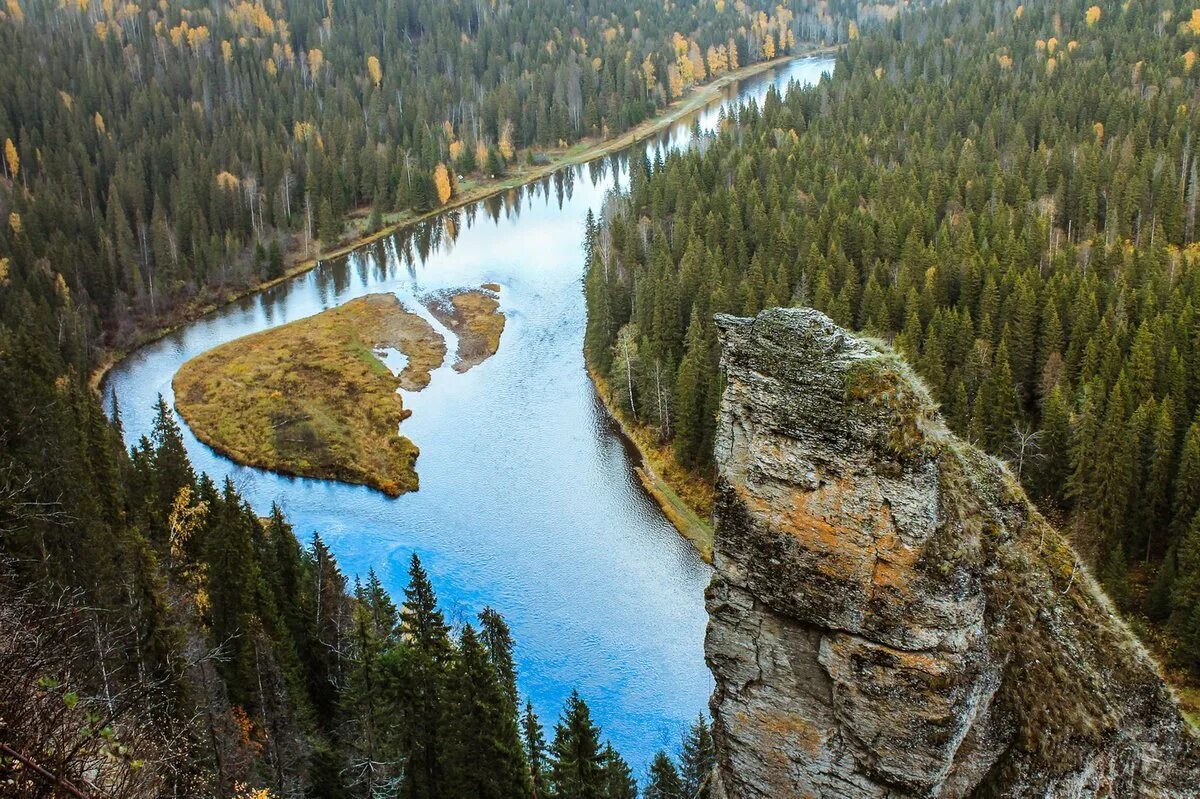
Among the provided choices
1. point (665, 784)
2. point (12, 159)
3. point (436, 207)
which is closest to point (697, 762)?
point (665, 784)

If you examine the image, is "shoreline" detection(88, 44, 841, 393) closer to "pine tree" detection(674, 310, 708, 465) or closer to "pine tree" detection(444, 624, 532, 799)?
"pine tree" detection(674, 310, 708, 465)

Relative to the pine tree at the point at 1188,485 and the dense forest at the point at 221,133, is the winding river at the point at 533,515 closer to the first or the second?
the dense forest at the point at 221,133

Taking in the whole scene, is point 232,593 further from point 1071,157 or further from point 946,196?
point 1071,157

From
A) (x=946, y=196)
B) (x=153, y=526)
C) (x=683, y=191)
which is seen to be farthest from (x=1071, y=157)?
(x=153, y=526)

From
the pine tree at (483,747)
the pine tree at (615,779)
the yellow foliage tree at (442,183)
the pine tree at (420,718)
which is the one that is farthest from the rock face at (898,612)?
the yellow foliage tree at (442,183)

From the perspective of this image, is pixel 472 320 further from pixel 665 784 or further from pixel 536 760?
pixel 665 784

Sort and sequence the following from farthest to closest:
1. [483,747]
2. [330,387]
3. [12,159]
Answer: [12,159] → [330,387] → [483,747]
